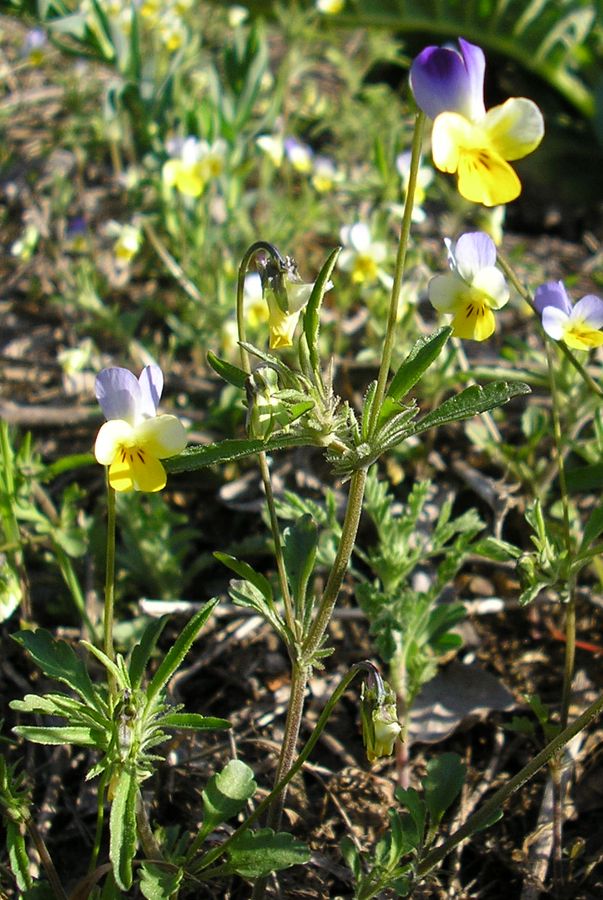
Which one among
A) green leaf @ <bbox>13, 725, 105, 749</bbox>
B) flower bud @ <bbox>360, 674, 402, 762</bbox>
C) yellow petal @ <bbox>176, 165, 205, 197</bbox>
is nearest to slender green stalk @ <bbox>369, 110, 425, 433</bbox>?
flower bud @ <bbox>360, 674, 402, 762</bbox>

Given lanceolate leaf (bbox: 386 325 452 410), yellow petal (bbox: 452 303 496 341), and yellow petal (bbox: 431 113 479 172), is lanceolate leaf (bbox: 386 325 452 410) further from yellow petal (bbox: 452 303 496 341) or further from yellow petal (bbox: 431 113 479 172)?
yellow petal (bbox: 431 113 479 172)

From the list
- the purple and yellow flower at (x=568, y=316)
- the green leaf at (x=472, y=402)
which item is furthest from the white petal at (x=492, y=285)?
the green leaf at (x=472, y=402)

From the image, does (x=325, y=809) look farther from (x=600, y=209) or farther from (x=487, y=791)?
(x=600, y=209)

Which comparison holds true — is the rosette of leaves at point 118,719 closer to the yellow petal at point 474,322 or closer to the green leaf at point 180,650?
the green leaf at point 180,650

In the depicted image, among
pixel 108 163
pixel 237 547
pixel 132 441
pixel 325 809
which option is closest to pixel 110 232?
pixel 108 163

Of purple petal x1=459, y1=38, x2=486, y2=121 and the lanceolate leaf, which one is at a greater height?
purple petal x1=459, y1=38, x2=486, y2=121

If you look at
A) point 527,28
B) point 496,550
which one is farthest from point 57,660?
point 527,28

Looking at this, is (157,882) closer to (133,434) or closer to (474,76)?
(133,434)
